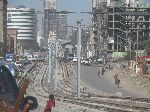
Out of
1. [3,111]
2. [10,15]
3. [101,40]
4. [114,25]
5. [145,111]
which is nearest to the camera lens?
[3,111]

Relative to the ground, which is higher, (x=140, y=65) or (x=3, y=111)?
(x=3, y=111)

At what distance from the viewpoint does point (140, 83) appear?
64500 millimetres

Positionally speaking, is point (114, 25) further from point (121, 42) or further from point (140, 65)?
point (140, 65)

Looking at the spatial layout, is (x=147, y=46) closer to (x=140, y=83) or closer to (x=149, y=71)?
(x=149, y=71)

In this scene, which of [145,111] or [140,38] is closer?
[145,111]

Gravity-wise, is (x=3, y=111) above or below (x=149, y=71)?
above

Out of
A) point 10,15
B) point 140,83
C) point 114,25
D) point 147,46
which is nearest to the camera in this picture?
point 140,83

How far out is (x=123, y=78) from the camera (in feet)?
243

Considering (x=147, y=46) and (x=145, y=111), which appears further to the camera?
(x=147, y=46)

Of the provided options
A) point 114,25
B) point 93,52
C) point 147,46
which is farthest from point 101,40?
point 147,46

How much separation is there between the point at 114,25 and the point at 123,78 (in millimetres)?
65979

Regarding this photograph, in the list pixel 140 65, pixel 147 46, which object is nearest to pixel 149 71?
pixel 140 65

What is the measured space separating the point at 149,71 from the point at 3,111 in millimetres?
74225

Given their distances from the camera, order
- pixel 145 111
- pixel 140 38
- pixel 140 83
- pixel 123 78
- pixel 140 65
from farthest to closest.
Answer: pixel 140 38, pixel 140 65, pixel 123 78, pixel 140 83, pixel 145 111
